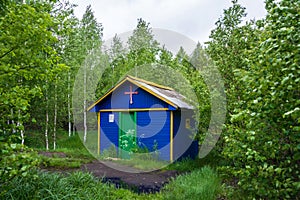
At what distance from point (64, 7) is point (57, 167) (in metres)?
8.39

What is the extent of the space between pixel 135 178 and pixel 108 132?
173 inches

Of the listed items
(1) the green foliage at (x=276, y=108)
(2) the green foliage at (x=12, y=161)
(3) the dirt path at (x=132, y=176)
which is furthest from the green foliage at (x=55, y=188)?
(1) the green foliage at (x=276, y=108)

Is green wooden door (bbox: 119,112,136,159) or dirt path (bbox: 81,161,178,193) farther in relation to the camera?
green wooden door (bbox: 119,112,136,159)

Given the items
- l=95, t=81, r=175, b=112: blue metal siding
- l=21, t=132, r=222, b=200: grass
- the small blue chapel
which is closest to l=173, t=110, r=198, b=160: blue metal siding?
the small blue chapel

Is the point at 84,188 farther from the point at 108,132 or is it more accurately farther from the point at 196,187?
the point at 108,132

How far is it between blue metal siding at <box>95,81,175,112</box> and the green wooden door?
0.40 m

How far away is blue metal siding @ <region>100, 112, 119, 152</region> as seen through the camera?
34.7ft

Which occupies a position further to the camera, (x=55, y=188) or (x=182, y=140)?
(x=182, y=140)

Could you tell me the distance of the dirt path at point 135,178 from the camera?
5759 mm

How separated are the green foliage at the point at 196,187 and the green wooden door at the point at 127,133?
4.39 m

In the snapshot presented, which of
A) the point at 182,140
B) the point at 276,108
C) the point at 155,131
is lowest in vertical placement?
the point at 182,140

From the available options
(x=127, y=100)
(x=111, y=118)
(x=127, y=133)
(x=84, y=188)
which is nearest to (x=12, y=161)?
(x=84, y=188)

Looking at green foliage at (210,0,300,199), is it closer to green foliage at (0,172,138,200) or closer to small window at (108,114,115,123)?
green foliage at (0,172,138,200)

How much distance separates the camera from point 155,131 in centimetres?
972
